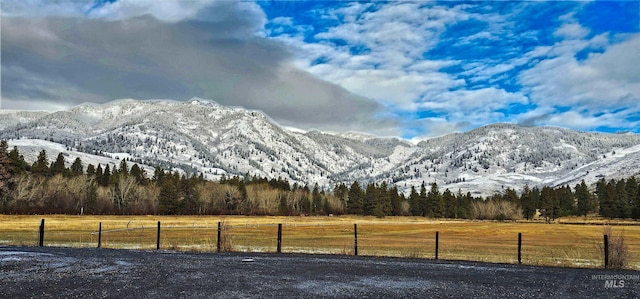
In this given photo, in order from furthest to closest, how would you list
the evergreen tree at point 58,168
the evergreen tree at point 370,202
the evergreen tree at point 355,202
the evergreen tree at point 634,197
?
the evergreen tree at point 355,202, the evergreen tree at point 370,202, the evergreen tree at point 58,168, the evergreen tree at point 634,197

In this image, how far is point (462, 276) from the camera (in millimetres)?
16922

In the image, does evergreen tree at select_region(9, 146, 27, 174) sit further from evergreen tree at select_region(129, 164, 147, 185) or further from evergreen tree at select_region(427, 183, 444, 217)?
evergreen tree at select_region(427, 183, 444, 217)

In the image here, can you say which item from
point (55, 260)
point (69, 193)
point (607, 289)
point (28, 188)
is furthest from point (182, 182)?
point (607, 289)

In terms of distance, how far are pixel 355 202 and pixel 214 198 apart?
49.9 meters

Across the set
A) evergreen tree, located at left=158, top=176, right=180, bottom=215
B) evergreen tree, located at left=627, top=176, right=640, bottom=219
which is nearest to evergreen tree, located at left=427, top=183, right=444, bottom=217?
evergreen tree, located at left=627, top=176, right=640, bottom=219

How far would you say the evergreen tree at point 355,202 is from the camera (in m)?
173

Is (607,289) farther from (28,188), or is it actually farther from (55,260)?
(28,188)

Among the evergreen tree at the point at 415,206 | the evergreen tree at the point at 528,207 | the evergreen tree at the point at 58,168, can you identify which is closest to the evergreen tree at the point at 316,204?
the evergreen tree at the point at 415,206

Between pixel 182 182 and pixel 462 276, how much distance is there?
144 m

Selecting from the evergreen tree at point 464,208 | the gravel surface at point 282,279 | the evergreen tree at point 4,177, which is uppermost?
the evergreen tree at point 4,177

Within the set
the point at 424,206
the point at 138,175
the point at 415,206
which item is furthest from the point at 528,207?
the point at 138,175

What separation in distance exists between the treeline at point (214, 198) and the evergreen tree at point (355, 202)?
36 cm

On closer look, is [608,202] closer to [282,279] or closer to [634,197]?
[634,197]

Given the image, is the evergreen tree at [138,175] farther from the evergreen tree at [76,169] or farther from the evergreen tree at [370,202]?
the evergreen tree at [370,202]
